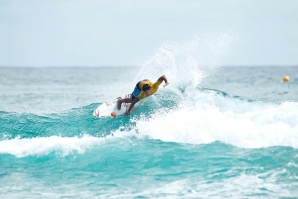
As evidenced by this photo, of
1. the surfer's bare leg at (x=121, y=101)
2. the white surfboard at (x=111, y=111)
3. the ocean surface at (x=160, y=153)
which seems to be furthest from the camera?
the white surfboard at (x=111, y=111)

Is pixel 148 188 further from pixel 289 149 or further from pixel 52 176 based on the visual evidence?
pixel 289 149

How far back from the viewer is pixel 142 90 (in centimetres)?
1317

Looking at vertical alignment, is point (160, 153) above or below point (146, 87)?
below

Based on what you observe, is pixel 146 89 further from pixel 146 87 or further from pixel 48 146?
pixel 48 146

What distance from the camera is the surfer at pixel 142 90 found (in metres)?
13.0

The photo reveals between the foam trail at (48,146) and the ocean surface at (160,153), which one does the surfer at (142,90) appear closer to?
the ocean surface at (160,153)

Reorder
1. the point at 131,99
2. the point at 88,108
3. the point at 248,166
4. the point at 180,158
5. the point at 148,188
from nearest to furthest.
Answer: the point at 148,188 < the point at 248,166 < the point at 180,158 < the point at 131,99 < the point at 88,108

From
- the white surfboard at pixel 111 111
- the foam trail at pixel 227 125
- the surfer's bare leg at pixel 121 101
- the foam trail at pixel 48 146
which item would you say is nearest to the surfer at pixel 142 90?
the surfer's bare leg at pixel 121 101

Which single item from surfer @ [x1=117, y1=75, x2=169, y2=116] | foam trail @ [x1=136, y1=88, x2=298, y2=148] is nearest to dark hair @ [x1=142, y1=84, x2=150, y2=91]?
surfer @ [x1=117, y1=75, x2=169, y2=116]

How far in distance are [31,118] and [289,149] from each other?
375 inches

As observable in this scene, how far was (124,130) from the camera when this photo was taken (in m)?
12.4

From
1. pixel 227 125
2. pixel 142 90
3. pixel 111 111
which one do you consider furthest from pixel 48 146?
pixel 227 125

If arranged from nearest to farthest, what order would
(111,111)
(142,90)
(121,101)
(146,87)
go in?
(146,87) → (142,90) → (121,101) → (111,111)

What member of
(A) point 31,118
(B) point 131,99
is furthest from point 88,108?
(B) point 131,99
